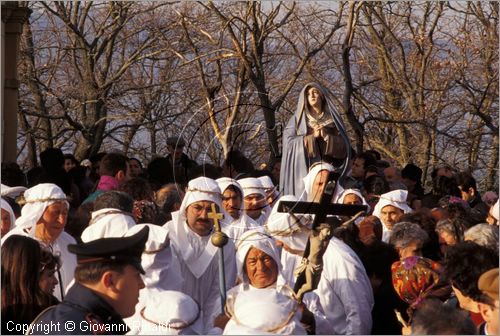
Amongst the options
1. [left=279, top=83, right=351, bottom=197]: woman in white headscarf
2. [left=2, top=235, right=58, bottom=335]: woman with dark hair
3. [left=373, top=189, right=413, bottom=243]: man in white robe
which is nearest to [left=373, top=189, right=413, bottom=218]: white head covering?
[left=373, top=189, right=413, bottom=243]: man in white robe

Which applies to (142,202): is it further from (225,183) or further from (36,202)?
(36,202)

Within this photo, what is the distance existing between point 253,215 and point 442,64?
1097cm

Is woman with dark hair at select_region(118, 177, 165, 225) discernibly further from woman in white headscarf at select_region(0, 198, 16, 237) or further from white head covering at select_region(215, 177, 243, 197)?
woman in white headscarf at select_region(0, 198, 16, 237)

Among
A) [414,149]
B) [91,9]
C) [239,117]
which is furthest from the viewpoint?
Answer: [91,9]

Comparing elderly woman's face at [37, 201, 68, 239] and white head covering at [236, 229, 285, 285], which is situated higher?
elderly woman's face at [37, 201, 68, 239]

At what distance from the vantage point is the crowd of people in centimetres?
628

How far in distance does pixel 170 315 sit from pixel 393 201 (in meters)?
5.10

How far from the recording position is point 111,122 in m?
21.3

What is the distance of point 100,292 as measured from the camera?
20.4 feet

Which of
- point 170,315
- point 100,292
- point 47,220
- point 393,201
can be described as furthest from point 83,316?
point 393,201

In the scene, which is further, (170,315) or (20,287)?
(20,287)

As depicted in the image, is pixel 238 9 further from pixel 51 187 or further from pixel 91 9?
pixel 51 187

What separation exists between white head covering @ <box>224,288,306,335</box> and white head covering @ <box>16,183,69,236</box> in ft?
10.7

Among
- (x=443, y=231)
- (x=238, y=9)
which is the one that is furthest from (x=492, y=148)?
(x=443, y=231)
